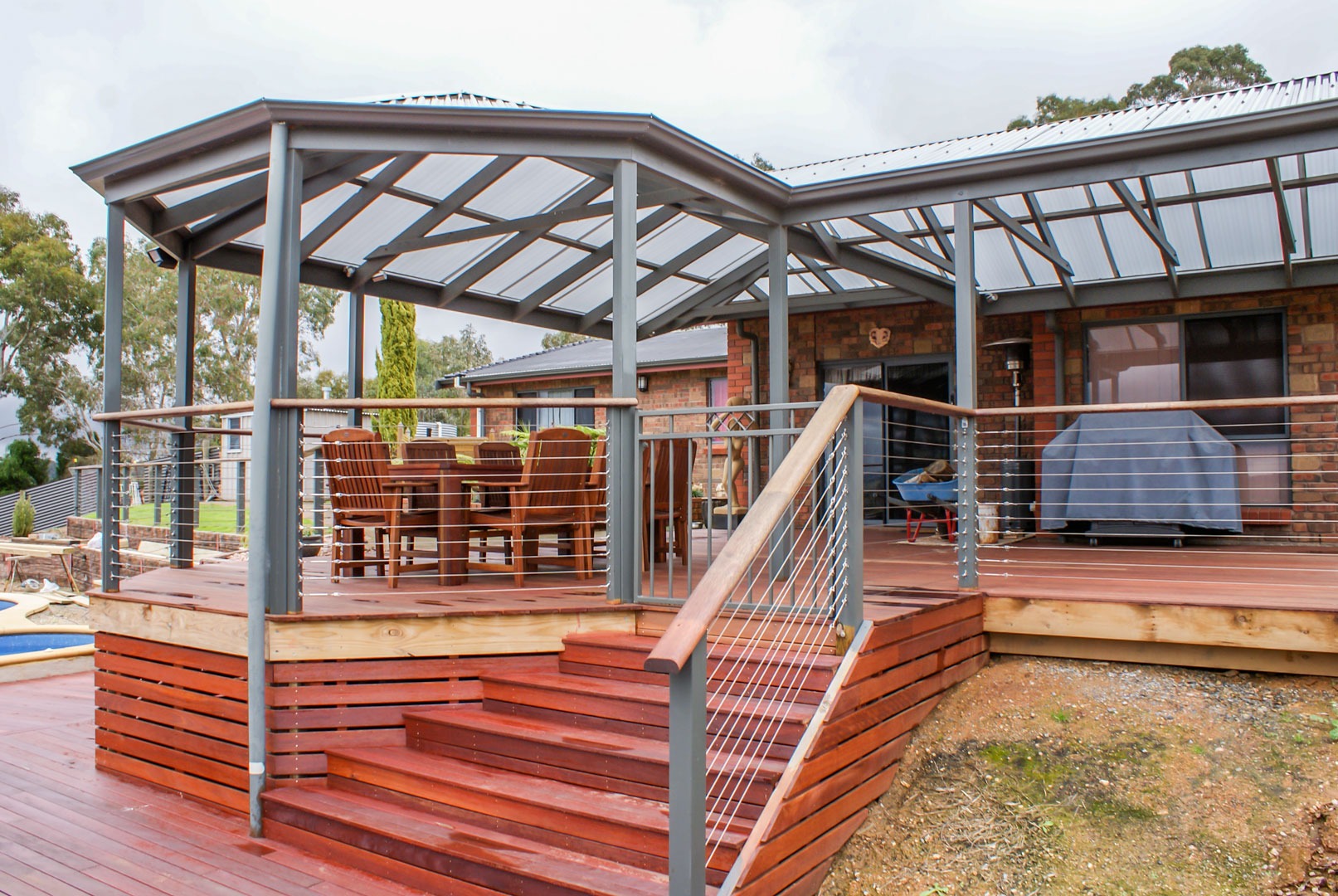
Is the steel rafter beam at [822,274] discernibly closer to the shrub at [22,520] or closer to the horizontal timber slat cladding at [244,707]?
the horizontal timber slat cladding at [244,707]

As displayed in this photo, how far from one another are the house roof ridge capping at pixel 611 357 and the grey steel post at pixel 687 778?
11.3m

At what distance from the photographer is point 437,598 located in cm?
496

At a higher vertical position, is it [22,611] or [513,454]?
[513,454]

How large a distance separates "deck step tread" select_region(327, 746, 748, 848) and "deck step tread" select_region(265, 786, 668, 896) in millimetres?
128

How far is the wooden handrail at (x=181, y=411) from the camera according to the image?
448 cm

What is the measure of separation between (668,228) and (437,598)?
12.0ft

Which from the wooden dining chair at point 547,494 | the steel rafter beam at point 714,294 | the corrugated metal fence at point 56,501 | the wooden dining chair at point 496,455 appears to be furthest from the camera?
the corrugated metal fence at point 56,501

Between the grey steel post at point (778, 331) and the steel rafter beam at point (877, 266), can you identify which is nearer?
the grey steel post at point (778, 331)

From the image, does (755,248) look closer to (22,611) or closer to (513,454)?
(513,454)

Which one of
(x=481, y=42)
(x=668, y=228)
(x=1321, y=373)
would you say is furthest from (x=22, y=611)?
(x=481, y=42)

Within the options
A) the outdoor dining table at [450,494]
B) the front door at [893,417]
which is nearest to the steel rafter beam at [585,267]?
the outdoor dining table at [450,494]

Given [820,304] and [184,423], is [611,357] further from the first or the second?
[184,423]

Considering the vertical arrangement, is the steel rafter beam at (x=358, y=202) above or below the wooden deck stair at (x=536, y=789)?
above

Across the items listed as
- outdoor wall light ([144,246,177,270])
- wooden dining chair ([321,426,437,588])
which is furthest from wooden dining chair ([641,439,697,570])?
outdoor wall light ([144,246,177,270])
